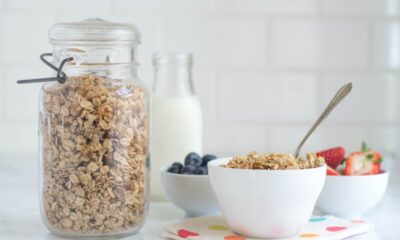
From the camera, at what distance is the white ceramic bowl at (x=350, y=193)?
1.13m

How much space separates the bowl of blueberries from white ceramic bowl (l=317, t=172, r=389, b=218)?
0.60 ft

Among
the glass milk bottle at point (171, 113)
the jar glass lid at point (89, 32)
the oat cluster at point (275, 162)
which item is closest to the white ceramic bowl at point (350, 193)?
the oat cluster at point (275, 162)

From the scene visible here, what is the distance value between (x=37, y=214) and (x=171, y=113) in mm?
308

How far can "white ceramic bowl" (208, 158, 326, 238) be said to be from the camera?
3.02 ft

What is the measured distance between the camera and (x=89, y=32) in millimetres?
980

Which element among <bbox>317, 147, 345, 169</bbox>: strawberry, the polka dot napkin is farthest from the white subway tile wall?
the polka dot napkin

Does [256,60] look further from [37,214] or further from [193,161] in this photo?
[37,214]

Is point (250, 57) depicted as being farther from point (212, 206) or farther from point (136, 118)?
point (136, 118)

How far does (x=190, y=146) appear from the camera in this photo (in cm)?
131

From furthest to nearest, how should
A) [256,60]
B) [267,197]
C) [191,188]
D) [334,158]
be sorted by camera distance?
[256,60] → [334,158] → [191,188] → [267,197]

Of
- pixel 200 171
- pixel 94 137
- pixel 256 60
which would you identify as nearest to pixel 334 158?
pixel 200 171

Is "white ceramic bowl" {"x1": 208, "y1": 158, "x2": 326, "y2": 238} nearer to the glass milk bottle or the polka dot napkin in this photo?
the polka dot napkin

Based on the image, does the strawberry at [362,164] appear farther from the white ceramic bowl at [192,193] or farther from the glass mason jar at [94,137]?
the glass mason jar at [94,137]

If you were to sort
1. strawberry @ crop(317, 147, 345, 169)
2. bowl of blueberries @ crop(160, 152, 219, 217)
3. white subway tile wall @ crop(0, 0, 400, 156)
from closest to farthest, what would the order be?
1. bowl of blueberries @ crop(160, 152, 219, 217)
2. strawberry @ crop(317, 147, 345, 169)
3. white subway tile wall @ crop(0, 0, 400, 156)
